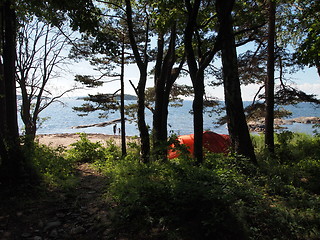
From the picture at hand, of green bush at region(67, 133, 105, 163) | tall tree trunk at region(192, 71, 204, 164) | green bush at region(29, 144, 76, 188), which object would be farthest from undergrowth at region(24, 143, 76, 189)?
tall tree trunk at region(192, 71, 204, 164)

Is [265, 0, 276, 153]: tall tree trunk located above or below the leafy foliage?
above

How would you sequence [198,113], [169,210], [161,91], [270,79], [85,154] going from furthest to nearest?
[85,154], [161,91], [270,79], [198,113], [169,210]

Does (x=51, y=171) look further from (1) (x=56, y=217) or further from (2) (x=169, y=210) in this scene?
(2) (x=169, y=210)

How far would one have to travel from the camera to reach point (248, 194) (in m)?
3.73

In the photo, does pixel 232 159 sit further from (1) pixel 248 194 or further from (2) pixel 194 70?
(2) pixel 194 70

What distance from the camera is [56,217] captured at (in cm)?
372

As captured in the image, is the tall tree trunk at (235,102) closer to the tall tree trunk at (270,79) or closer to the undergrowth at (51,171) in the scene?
the tall tree trunk at (270,79)

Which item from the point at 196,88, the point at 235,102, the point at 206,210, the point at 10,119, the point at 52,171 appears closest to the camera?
the point at 206,210

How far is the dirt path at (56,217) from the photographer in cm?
322

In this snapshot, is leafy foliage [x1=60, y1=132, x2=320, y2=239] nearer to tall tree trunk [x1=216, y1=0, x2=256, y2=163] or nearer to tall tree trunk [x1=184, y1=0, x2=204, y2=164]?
tall tree trunk [x1=184, y1=0, x2=204, y2=164]

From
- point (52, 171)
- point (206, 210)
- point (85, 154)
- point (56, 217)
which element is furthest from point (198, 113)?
point (85, 154)

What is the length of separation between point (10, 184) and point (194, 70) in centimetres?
483

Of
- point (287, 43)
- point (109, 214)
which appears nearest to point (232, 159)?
point (109, 214)

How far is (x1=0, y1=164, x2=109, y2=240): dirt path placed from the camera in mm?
3223
